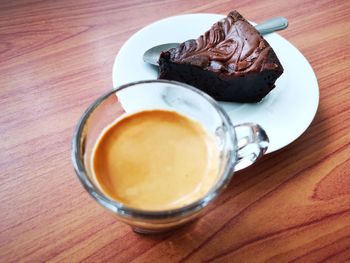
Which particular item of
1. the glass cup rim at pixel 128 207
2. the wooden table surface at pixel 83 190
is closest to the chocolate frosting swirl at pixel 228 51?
the wooden table surface at pixel 83 190

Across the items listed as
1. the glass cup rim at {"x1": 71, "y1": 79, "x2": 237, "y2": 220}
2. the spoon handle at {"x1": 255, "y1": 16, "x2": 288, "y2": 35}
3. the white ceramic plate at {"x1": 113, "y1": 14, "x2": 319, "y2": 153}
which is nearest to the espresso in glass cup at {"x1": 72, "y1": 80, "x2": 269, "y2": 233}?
the glass cup rim at {"x1": 71, "y1": 79, "x2": 237, "y2": 220}

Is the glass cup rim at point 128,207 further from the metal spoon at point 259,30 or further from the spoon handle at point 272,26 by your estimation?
the spoon handle at point 272,26

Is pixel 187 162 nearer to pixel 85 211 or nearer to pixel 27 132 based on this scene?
pixel 85 211

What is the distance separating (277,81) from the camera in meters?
0.93

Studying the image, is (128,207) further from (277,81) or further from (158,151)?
(277,81)

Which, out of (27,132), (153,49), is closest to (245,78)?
(153,49)

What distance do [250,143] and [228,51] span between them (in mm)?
320

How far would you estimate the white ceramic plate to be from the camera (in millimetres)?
814

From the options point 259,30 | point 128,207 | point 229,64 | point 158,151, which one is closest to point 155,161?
point 158,151

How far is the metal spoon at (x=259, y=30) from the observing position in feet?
3.07

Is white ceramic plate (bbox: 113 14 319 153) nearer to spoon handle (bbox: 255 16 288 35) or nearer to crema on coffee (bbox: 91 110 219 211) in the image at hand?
spoon handle (bbox: 255 16 288 35)

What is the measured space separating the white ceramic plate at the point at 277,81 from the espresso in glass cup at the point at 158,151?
5.4 inches

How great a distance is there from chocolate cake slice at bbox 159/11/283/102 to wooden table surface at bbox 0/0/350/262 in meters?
0.15

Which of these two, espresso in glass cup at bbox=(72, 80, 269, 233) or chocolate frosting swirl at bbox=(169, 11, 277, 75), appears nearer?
espresso in glass cup at bbox=(72, 80, 269, 233)
